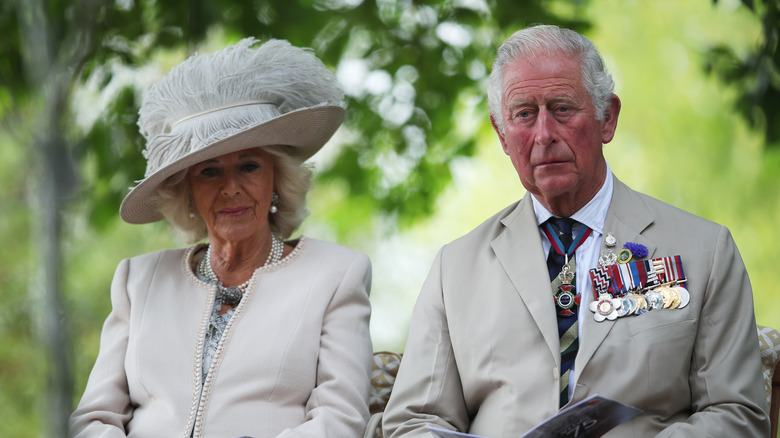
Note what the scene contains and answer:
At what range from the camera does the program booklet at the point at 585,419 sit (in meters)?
2.05

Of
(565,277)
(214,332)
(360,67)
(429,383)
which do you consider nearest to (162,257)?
(214,332)

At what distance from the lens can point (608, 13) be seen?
10.1 metres

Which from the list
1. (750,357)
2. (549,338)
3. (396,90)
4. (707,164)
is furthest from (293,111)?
(707,164)

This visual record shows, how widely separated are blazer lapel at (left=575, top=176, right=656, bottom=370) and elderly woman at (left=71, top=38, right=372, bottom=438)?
90 centimetres

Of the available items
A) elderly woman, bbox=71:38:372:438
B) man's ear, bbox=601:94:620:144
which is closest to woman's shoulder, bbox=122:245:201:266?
elderly woman, bbox=71:38:372:438

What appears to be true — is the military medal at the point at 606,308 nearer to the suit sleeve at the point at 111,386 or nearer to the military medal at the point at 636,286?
the military medal at the point at 636,286

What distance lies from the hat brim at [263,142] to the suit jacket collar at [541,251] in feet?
2.92

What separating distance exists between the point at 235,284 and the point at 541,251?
1255mm

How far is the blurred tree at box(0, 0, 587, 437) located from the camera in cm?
498

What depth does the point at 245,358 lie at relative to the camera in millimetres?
3092

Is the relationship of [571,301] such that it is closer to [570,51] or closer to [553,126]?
[553,126]

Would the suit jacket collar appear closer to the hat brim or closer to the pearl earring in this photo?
the hat brim

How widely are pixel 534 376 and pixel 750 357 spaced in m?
0.61

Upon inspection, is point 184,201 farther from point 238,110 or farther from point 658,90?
point 658,90
